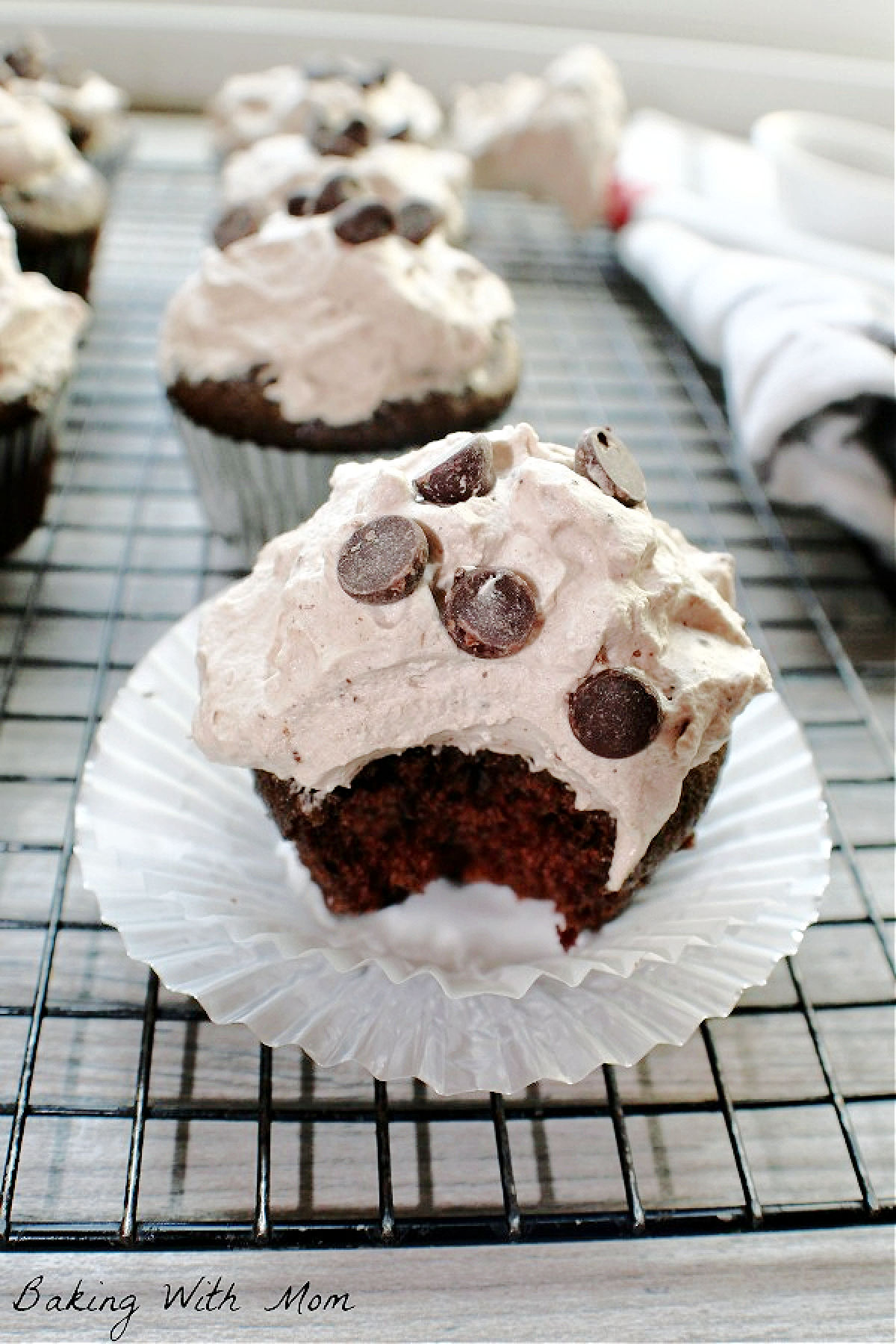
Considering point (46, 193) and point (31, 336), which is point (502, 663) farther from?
point (46, 193)

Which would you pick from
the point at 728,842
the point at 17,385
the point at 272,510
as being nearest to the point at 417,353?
the point at 272,510

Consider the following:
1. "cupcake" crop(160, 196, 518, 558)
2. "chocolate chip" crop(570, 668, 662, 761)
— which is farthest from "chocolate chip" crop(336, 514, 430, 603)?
"cupcake" crop(160, 196, 518, 558)

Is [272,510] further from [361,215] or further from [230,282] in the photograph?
[361,215]

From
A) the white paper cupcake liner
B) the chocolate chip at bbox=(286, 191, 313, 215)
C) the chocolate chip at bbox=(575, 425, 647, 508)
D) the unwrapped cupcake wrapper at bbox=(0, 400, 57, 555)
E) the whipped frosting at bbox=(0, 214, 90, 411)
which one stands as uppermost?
the chocolate chip at bbox=(286, 191, 313, 215)

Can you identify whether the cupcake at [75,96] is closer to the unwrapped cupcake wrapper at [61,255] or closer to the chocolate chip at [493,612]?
the unwrapped cupcake wrapper at [61,255]

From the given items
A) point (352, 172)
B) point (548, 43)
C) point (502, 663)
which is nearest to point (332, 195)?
point (352, 172)

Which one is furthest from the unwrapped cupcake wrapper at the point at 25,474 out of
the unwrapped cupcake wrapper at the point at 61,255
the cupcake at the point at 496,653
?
the cupcake at the point at 496,653

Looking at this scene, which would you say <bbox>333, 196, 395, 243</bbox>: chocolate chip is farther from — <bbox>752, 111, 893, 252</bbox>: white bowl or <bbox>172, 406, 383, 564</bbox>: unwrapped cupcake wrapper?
<bbox>752, 111, 893, 252</bbox>: white bowl
